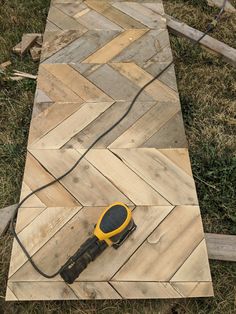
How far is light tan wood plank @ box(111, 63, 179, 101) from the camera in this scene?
3029 millimetres

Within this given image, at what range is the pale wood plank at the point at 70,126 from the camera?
2738 millimetres

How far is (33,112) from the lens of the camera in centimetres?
292

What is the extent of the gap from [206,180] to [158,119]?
1.97ft

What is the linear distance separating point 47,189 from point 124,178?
1.75 feet

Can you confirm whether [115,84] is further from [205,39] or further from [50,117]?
[205,39]

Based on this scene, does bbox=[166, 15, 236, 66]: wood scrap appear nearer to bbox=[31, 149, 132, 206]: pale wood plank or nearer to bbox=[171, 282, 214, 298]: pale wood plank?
bbox=[31, 149, 132, 206]: pale wood plank

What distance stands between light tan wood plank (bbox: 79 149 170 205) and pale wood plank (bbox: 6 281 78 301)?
0.71 meters

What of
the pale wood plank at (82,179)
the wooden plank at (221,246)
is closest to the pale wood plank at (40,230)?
the pale wood plank at (82,179)

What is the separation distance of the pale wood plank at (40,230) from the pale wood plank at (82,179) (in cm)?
13

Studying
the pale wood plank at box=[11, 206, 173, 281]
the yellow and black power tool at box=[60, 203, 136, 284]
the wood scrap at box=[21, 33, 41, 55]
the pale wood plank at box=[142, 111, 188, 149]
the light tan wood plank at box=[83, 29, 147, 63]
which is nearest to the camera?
the yellow and black power tool at box=[60, 203, 136, 284]

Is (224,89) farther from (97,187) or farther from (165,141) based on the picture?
(97,187)

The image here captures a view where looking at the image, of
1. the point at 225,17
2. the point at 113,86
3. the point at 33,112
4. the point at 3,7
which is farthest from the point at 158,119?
the point at 3,7

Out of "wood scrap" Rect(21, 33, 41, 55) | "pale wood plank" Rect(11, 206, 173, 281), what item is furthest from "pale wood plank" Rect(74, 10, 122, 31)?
"pale wood plank" Rect(11, 206, 173, 281)

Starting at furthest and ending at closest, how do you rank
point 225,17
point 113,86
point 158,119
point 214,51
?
point 225,17 → point 214,51 → point 113,86 → point 158,119
